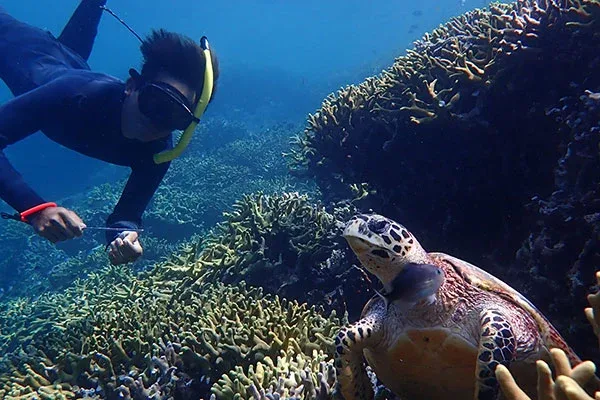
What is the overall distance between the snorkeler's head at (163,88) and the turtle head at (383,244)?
2090mm

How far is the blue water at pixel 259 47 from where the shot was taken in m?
20.8

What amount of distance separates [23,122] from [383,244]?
3.06 m

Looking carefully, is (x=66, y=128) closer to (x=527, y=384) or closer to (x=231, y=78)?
(x=527, y=384)

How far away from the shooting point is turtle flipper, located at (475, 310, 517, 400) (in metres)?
1.72

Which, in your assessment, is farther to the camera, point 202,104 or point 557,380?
point 202,104

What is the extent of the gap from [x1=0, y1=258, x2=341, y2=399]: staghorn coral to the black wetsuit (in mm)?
878

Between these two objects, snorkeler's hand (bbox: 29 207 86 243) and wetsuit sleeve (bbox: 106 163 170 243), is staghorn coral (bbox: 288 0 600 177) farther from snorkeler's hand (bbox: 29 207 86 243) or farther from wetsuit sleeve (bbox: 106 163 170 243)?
snorkeler's hand (bbox: 29 207 86 243)

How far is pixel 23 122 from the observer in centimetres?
332

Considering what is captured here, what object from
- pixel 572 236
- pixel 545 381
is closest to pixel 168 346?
pixel 545 381

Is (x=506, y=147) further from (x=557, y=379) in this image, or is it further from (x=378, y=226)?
(x=557, y=379)

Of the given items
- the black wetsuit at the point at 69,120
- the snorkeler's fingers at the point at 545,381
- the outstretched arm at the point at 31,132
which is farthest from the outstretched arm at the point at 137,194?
the snorkeler's fingers at the point at 545,381

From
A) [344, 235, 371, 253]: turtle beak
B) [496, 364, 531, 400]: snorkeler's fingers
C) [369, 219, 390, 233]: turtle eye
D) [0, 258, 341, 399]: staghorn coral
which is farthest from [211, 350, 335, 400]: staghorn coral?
[496, 364, 531, 400]: snorkeler's fingers

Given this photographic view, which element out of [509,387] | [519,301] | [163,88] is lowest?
[509,387]

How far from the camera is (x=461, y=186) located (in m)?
3.64
